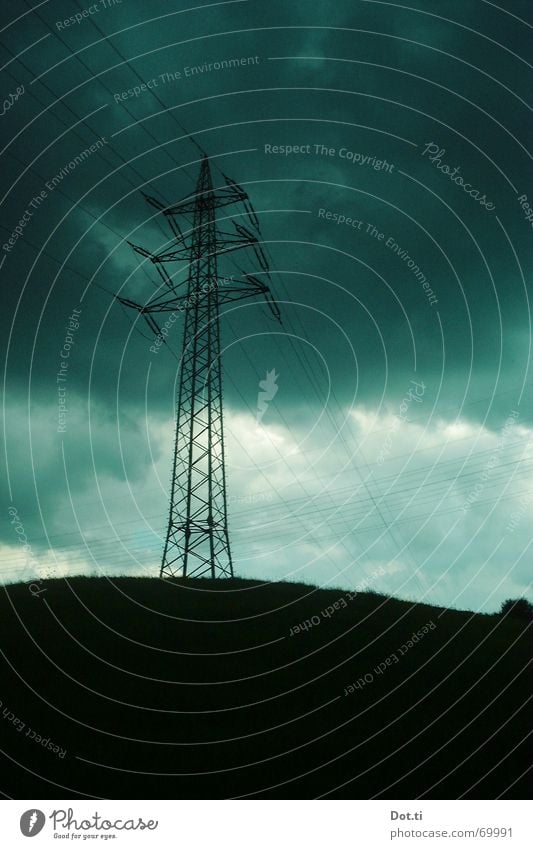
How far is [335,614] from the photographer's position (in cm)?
1911

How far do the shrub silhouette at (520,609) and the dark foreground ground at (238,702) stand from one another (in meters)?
11.9

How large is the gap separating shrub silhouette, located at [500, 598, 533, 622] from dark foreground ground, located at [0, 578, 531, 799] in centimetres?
1189

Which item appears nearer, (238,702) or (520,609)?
(238,702)

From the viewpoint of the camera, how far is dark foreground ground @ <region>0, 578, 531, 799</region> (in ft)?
33.5

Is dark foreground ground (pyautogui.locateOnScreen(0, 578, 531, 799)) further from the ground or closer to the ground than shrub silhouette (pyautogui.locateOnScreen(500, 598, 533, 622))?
closer to the ground

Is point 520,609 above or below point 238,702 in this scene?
above

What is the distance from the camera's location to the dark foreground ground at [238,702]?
10.2 m

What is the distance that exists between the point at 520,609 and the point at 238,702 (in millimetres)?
24640

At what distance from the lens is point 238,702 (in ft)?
40.9

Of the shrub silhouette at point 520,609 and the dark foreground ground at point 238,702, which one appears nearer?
the dark foreground ground at point 238,702

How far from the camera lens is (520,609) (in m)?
32.6

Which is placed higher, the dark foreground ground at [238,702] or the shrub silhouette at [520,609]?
the shrub silhouette at [520,609]
